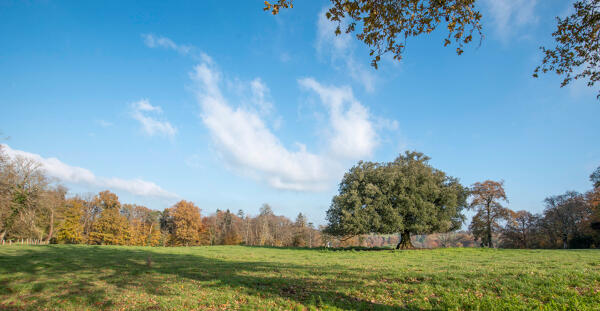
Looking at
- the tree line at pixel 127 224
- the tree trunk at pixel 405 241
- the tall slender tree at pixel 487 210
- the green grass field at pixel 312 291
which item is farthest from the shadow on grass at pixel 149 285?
the tall slender tree at pixel 487 210

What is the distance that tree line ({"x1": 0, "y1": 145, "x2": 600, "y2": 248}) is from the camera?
92.7 feet

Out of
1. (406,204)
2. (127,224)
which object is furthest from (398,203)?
(127,224)

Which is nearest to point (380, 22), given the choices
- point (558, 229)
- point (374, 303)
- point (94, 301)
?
point (374, 303)

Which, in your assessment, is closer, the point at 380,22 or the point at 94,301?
the point at 380,22

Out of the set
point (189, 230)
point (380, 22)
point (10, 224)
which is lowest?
point (189, 230)

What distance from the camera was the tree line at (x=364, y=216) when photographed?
28266 millimetres

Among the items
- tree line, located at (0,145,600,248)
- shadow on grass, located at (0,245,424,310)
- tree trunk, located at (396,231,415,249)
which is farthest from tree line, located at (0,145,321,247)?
tree trunk, located at (396,231,415,249)

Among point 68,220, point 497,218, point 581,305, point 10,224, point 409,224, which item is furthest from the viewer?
point 68,220

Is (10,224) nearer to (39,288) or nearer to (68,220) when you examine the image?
(39,288)

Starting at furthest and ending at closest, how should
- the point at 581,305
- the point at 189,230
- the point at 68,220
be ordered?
the point at 189,230, the point at 68,220, the point at 581,305

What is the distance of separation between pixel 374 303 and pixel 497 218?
149 ft

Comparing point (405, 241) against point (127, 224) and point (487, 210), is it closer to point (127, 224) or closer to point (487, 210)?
point (487, 210)

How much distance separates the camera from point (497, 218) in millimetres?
41125

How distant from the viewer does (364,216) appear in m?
29.0
